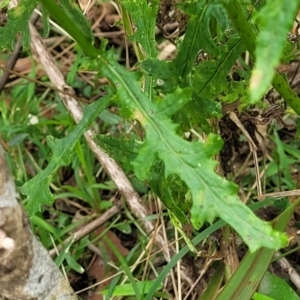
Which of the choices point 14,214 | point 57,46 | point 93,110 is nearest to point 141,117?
point 93,110

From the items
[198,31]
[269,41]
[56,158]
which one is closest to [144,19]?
[198,31]

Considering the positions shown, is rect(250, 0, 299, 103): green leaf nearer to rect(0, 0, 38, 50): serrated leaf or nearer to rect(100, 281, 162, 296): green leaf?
rect(0, 0, 38, 50): serrated leaf

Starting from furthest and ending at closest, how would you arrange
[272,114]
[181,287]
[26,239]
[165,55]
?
[165,55], [181,287], [272,114], [26,239]

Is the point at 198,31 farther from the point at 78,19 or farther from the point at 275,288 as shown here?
the point at 275,288

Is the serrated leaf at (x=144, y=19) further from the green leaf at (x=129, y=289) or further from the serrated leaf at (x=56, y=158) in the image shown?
the green leaf at (x=129, y=289)

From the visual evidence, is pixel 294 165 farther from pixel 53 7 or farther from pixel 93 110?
pixel 53 7

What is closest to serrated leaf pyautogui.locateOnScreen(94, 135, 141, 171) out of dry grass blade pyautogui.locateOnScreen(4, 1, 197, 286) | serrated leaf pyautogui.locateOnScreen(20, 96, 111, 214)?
serrated leaf pyautogui.locateOnScreen(20, 96, 111, 214)
